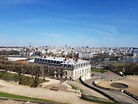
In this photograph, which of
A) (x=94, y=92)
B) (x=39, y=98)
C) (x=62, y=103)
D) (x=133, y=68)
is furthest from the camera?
(x=133, y=68)

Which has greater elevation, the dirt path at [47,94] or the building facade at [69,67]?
the building facade at [69,67]

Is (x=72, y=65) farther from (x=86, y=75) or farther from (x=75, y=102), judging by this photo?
(x=75, y=102)

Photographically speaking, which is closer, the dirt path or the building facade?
the dirt path

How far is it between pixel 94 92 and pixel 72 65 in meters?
14.9

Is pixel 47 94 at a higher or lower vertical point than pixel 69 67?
lower

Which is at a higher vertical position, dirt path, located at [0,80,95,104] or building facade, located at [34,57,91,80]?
building facade, located at [34,57,91,80]

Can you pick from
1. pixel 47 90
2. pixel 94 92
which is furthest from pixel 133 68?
pixel 47 90

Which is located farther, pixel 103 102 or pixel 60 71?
pixel 60 71

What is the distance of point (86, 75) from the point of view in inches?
2203

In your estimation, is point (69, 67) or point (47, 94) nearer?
point (47, 94)

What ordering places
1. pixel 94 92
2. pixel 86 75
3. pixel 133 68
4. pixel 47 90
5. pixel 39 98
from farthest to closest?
pixel 133 68 → pixel 86 75 → pixel 94 92 → pixel 47 90 → pixel 39 98

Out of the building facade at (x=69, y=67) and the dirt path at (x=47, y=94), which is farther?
the building facade at (x=69, y=67)

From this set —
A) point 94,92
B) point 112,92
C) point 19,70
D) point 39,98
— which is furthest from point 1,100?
point 19,70

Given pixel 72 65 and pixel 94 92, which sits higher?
pixel 72 65
